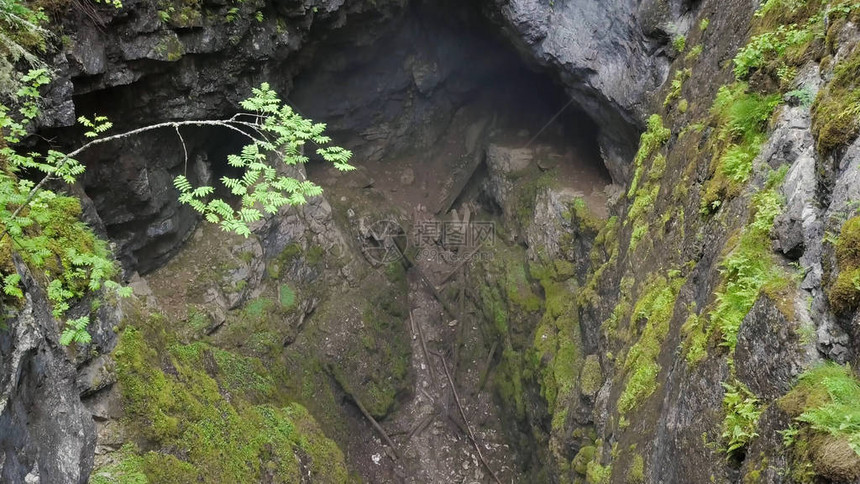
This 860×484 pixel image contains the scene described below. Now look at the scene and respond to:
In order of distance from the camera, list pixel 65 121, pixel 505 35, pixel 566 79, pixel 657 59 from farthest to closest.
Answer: pixel 505 35
pixel 566 79
pixel 657 59
pixel 65 121

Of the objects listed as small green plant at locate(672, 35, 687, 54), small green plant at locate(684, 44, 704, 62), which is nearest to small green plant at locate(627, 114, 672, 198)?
small green plant at locate(684, 44, 704, 62)

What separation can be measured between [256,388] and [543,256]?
715cm

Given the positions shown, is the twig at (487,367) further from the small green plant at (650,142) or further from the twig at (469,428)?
the small green plant at (650,142)

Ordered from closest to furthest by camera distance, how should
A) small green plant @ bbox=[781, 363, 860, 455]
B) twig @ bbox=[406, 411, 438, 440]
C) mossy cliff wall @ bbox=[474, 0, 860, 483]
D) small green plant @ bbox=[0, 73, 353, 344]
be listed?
1. small green plant @ bbox=[781, 363, 860, 455]
2. mossy cliff wall @ bbox=[474, 0, 860, 483]
3. small green plant @ bbox=[0, 73, 353, 344]
4. twig @ bbox=[406, 411, 438, 440]

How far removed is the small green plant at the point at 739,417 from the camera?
11.4ft

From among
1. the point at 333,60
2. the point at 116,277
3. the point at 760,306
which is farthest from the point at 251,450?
the point at 333,60

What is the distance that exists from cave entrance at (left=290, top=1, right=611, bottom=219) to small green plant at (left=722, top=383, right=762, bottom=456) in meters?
8.90

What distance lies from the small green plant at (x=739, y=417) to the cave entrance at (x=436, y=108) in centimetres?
890

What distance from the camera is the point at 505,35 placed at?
42.5 ft

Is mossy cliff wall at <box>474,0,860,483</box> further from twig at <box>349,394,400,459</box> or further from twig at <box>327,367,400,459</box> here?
twig at <box>327,367,400,459</box>

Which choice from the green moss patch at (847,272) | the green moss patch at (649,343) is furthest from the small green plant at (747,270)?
the green moss patch at (649,343)

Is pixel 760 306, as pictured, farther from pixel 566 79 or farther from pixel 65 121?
pixel 566 79

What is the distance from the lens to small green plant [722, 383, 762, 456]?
3.48 m

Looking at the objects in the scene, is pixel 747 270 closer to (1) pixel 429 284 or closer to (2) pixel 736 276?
(2) pixel 736 276
